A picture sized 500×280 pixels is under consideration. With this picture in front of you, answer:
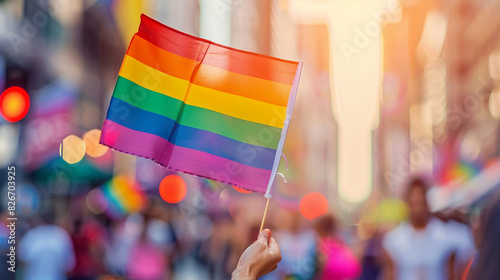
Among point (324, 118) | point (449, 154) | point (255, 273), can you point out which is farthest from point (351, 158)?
point (255, 273)

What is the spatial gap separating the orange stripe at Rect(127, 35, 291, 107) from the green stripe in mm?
137

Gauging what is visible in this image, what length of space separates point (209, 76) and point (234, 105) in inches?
8.2

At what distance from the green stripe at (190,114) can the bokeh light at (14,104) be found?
9.91 metres

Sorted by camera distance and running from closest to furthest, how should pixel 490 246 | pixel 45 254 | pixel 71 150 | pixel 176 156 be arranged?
pixel 490 246
pixel 176 156
pixel 45 254
pixel 71 150

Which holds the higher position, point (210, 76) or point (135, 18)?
point (135, 18)

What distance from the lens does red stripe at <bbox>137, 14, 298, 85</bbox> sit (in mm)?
3420

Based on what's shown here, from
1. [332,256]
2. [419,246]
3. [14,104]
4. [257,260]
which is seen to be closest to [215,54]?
[257,260]

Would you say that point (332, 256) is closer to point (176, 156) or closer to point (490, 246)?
point (176, 156)

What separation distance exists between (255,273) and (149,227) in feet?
18.4

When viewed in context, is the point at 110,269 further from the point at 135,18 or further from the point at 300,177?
the point at 300,177

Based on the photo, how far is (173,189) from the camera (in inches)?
886

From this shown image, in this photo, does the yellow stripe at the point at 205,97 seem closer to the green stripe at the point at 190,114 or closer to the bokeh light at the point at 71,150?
the green stripe at the point at 190,114

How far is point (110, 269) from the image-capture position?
8.26m

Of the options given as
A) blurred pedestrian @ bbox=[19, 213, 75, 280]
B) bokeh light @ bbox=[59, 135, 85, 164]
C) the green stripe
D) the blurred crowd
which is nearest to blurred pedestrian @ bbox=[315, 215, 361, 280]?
the blurred crowd
